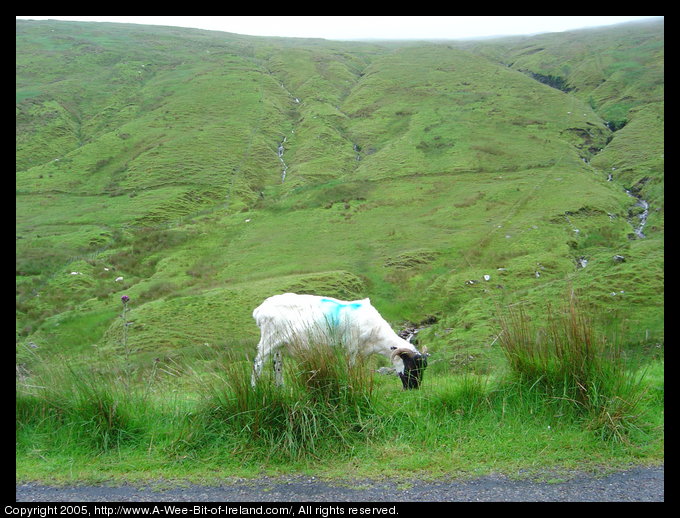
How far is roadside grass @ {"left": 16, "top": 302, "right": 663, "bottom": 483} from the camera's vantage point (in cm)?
688

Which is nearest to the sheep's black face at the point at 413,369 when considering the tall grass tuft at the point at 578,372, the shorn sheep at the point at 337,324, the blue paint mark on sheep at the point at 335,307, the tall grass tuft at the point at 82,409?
the shorn sheep at the point at 337,324

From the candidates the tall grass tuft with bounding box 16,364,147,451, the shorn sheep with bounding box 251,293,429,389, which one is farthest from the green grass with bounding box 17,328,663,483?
the shorn sheep with bounding box 251,293,429,389

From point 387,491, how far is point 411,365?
5.49m

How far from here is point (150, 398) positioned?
8.76m

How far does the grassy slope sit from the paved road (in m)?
2.67

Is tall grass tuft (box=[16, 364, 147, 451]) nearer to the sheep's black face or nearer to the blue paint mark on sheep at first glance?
the sheep's black face

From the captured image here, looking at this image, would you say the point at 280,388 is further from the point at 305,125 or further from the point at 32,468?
the point at 305,125

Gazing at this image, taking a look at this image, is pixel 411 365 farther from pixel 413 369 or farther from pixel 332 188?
pixel 332 188

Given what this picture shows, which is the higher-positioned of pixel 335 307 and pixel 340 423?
pixel 335 307

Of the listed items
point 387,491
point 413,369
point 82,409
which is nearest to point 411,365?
point 413,369

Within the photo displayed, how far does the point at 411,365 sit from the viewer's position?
11625 millimetres

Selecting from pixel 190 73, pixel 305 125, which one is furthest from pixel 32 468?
pixel 190 73

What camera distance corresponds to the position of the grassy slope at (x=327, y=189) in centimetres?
3011

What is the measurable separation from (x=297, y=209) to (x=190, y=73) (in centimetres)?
8522
